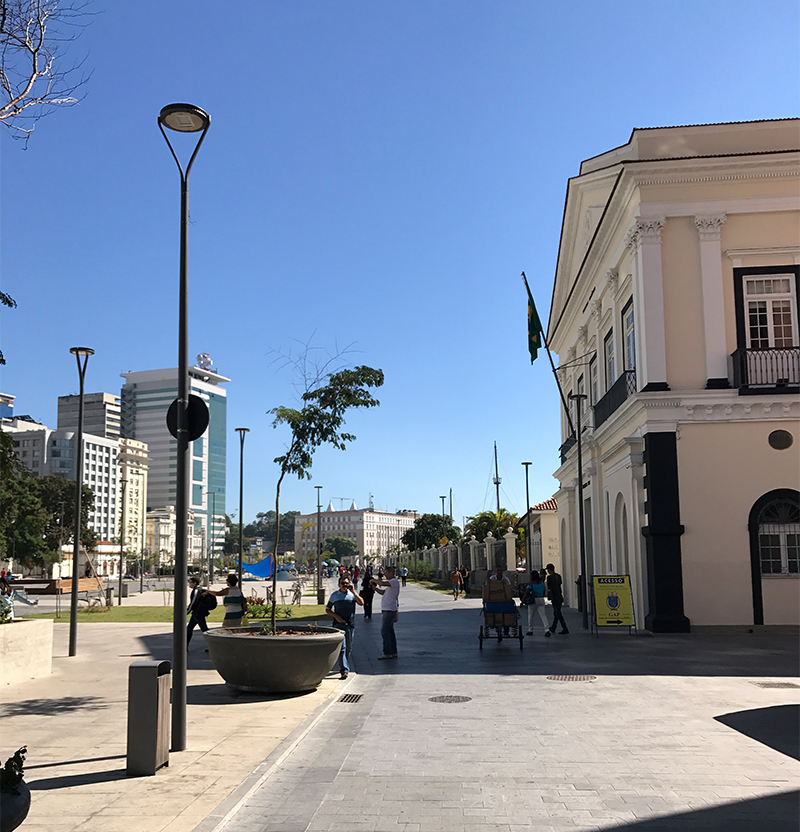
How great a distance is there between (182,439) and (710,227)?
1666 centimetres

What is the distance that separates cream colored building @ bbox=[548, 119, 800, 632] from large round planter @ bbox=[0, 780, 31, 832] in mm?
17228

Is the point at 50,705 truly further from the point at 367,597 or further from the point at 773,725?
the point at 367,597

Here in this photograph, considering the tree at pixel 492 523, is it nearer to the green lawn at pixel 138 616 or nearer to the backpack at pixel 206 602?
the green lawn at pixel 138 616

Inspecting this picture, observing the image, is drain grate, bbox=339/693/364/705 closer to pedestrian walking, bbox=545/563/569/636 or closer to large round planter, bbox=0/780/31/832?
large round planter, bbox=0/780/31/832

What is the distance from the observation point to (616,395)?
79.1 ft

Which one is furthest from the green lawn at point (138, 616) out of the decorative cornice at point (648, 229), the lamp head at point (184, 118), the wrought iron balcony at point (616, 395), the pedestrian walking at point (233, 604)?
the lamp head at point (184, 118)

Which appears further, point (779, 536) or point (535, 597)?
point (535, 597)

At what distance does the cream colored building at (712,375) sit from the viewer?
1975 centimetres

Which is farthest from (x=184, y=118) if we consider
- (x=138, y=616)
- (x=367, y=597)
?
(x=138, y=616)

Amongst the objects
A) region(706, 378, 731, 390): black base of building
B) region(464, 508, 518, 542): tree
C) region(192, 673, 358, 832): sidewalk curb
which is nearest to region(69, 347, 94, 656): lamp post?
region(192, 673, 358, 832): sidewalk curb

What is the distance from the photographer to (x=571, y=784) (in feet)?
22.6

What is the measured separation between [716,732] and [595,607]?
36.0ft

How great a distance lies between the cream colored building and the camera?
19750 mm

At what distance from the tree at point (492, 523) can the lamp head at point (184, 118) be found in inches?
2343
